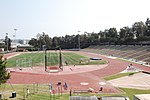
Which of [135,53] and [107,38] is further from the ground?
[107,38]

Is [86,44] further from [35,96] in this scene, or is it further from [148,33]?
[35,96]

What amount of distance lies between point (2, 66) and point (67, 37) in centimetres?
12867

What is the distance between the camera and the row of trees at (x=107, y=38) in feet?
330

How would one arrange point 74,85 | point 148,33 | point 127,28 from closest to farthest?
point 74,85 < point 148,33 < point 127,28

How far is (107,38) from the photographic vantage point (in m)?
119

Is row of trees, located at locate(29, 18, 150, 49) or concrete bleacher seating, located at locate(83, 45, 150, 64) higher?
row of trees, located at locate(29, 18, 150, 49)

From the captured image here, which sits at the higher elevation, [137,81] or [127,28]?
[127,28]

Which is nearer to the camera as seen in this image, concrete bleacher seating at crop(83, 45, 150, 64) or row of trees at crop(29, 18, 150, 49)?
concrete bleacher seating at crop(83, 45, 150, 64)

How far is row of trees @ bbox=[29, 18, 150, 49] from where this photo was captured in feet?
330

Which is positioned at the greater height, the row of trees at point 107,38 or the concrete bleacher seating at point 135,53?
the row of trees at point 107,38

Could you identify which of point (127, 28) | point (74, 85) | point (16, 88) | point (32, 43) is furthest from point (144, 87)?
point (32, 43)

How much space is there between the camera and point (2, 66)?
20359 millimetres

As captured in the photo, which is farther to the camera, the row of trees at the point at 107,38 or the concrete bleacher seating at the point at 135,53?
the row of trees at the point at 107,38

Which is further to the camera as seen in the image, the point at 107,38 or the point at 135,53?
the point at 107,38
